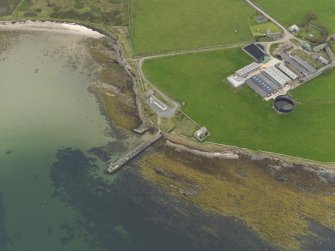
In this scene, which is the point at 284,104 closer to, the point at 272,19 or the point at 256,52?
the point at 256,52

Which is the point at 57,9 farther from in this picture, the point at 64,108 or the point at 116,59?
the point at 64,108

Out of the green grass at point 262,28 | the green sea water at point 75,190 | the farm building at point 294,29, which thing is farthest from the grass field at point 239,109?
the green sea water at point 75,190

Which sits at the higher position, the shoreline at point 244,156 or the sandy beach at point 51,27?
the sandy beach at point 51,27

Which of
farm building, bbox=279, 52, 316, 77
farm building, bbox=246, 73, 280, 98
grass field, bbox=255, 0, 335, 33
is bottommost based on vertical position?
farm building, bbox=246, 73, 280, 98

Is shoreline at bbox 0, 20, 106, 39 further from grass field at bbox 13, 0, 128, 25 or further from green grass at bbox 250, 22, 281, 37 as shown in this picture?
green grass at bbox 250, 22, 281, 37

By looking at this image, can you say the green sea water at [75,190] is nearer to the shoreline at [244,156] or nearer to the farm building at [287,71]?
the shoreline at [244,156]

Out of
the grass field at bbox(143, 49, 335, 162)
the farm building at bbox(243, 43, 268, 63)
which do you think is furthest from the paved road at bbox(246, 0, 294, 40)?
the grass field at bbox(143, 49, 335, 162)
